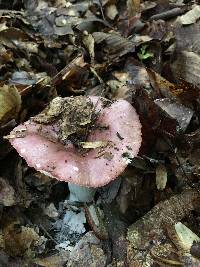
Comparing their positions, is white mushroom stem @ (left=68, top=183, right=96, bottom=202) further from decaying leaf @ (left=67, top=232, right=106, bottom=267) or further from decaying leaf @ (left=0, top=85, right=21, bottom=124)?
decaying leaf @ (left=0, top=85, right=21, bottom=124)

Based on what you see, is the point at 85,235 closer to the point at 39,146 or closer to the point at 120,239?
the point at 120,239

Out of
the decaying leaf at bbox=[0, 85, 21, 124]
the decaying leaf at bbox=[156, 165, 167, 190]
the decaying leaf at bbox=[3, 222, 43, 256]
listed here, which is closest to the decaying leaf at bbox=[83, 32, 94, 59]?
the decaying leaf at bbox=[0, 85, 21, 124]

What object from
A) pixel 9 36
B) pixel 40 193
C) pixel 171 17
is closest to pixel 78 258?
pixel 40 193

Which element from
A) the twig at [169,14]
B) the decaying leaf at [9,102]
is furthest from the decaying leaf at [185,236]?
the twig at [169,14]

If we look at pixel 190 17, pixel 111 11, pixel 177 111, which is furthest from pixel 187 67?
pixel 111 11

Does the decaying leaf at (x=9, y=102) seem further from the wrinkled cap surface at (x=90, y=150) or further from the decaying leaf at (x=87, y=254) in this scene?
the decaying leaf at (x=87, y=254)

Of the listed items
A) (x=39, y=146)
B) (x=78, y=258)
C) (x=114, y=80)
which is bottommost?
(x=78, y=258)
